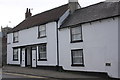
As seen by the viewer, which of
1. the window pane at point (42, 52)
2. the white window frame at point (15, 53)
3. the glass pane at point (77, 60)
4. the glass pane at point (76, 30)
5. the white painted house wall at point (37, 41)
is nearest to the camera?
Answer: the glass pane at point (77, 60)

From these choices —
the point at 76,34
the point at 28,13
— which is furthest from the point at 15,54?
the point at 76,34

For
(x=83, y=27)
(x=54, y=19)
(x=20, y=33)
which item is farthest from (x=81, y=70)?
(x=20, y=33)

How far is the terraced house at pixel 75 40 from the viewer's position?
64.6ft

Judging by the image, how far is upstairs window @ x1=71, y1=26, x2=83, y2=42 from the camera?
76.7 ft

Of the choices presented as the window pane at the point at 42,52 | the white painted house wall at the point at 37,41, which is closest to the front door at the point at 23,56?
the white painted house wall at the point at 37,41

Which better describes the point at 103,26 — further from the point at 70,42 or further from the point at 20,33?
the point at 20,33

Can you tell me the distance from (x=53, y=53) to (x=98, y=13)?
701cm

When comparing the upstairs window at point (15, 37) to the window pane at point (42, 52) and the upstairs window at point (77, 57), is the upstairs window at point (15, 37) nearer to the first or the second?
the window pane at point (42, 52)

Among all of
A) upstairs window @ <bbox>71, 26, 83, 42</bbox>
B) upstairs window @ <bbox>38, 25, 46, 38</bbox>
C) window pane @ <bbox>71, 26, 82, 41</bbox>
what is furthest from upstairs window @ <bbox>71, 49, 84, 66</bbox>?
upstairs window @ <bbox>38, 25, 46, 38</bbox>

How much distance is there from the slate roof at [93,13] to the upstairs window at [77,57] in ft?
9.14

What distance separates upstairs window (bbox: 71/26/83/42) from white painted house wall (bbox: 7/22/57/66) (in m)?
2.86

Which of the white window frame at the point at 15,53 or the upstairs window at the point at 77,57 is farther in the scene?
the white window frame at the point at 15,53

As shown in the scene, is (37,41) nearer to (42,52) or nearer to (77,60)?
(42,52)

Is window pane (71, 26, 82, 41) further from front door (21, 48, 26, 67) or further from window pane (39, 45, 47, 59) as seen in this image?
front door (21, 48, 26, 67)
